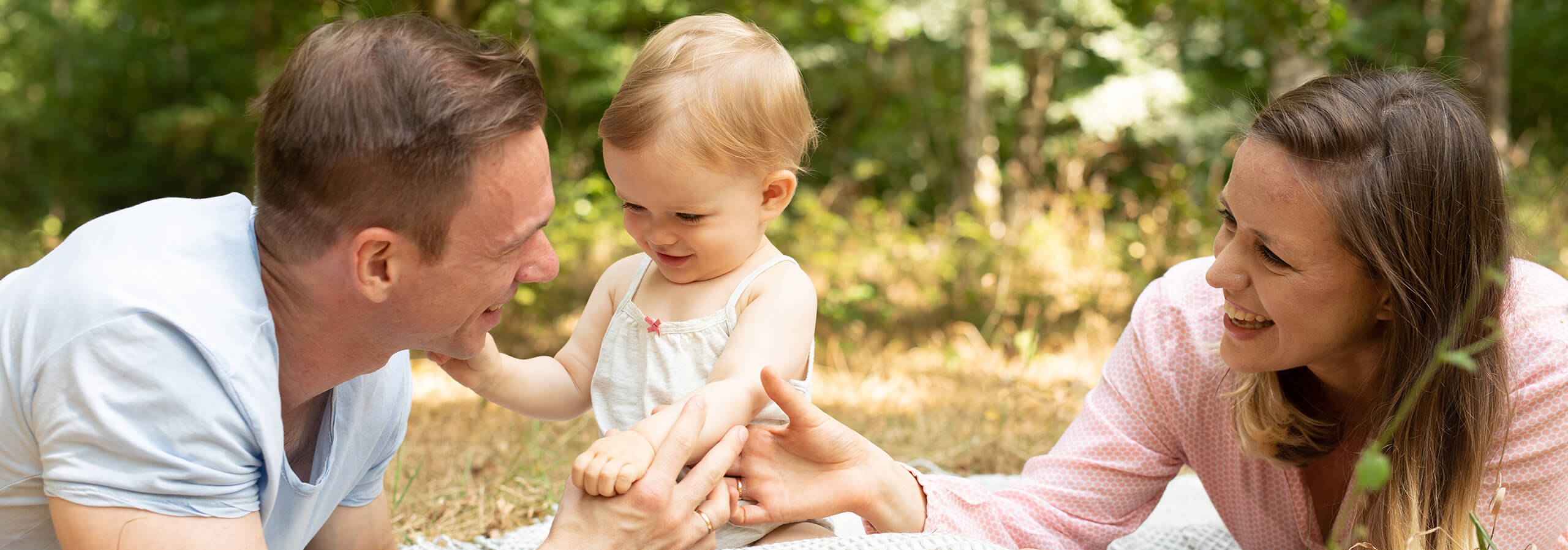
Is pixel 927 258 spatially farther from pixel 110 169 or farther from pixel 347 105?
pixel 110 169

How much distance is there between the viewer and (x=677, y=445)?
175 centimetres

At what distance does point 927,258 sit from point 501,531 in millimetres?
3981

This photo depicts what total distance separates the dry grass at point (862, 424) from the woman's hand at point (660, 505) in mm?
1150

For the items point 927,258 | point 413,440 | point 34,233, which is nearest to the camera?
point 413,440

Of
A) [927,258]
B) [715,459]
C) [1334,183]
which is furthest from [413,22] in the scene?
[927,258]

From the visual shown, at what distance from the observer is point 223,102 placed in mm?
12781

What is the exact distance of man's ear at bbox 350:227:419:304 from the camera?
1.54 meters

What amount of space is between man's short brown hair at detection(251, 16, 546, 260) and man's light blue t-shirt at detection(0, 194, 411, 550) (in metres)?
0.13

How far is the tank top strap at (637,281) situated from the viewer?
2120 mm

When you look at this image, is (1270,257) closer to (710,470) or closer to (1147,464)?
(1147,464)

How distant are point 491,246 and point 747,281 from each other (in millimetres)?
537

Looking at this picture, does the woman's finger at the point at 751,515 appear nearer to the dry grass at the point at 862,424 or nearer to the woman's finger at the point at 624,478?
the woman's finger at the point at 624,478

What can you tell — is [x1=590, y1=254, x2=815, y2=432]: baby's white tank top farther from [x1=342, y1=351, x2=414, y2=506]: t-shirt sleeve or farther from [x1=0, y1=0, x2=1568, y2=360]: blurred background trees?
[x1=0, y1=0, x2=1568, y2=360]: blurred background trees

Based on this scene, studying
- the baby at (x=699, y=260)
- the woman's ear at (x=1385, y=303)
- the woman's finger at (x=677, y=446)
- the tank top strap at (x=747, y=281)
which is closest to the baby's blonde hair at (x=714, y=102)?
the baby at (x=699, y=260)
